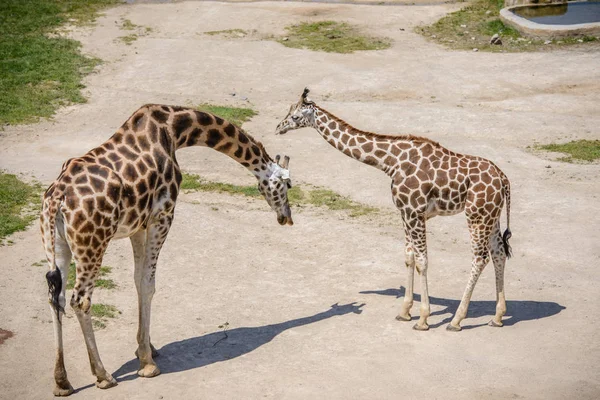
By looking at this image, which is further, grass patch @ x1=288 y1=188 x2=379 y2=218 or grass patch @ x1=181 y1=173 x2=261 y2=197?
grass patch @ x1=181 y1=173 x2=261 y2=197

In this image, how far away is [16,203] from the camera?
59.5 feet

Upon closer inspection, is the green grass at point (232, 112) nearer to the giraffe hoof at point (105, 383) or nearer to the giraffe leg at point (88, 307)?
the giraffe leg at point (88, 307)

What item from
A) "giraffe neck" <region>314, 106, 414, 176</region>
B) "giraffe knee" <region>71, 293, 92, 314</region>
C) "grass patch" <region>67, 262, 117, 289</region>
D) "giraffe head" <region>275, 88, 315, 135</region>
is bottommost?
"grass patch" <region>67, 262, 117, 289</region>

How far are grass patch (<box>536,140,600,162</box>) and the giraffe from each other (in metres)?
10.2

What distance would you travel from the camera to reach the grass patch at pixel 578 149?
67.5ft

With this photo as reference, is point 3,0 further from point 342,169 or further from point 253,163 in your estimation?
point 253,163

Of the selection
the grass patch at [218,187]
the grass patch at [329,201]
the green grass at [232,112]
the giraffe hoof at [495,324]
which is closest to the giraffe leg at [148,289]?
the giraffe hoof at [495,324]

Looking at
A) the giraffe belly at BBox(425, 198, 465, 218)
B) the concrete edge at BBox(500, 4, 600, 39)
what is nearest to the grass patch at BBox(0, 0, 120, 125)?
the giraffe belly at BBox(425, 198, 465, 218)

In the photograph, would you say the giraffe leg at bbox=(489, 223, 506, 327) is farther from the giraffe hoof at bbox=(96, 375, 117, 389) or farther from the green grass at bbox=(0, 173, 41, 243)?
the green grass at bbox=(0, 173, 41, 243)

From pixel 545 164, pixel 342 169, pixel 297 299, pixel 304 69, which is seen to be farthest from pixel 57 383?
pixel 304 69

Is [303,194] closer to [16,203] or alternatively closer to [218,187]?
[218,187]

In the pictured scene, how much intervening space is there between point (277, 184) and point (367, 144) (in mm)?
1539

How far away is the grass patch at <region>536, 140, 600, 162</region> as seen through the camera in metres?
20.6

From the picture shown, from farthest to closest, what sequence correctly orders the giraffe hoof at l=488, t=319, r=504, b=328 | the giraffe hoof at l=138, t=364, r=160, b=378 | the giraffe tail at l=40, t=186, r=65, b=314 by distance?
the giraffe hoof at l=488, t=319, r=504, b=328 < the giraffe hoof at l=138, t=364, r=160, b=378 < the giraffe tail at l=40, t=186, r=65, b=314
